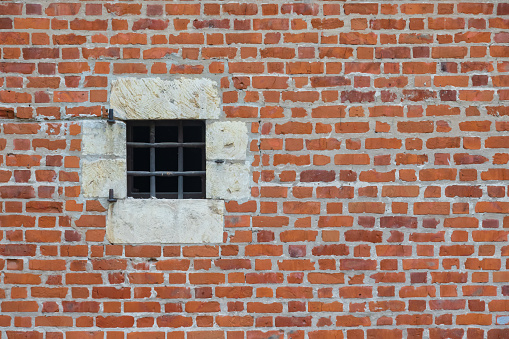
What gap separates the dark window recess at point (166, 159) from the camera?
2602 millimetres

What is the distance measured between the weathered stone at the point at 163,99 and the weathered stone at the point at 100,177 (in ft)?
1.03

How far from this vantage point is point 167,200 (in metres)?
2.53

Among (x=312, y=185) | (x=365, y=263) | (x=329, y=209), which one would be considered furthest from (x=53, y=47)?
(x=365, y=263)

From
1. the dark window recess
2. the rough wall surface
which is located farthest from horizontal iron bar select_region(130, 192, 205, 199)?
the rough wall surface

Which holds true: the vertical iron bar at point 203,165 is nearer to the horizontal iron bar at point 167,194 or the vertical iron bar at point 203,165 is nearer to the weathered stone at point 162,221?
the horizontal iron bar at point 167,194

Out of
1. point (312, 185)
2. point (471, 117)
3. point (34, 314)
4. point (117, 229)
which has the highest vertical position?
point (471, 117)

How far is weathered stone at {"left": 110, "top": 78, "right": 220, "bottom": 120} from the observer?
250cm

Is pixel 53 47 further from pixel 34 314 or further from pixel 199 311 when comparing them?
pixel 199 311

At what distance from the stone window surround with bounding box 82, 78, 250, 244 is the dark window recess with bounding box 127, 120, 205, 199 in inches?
4.6

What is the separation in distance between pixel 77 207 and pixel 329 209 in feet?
5.27

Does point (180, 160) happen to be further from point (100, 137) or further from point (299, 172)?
point (299, 172)

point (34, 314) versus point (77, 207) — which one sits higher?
point (77, 207)

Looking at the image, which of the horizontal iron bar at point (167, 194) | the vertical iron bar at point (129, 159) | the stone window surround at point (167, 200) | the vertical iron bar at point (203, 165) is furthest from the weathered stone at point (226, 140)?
the vertical iron bar at point (129, 159)

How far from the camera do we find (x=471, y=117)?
2521mm
